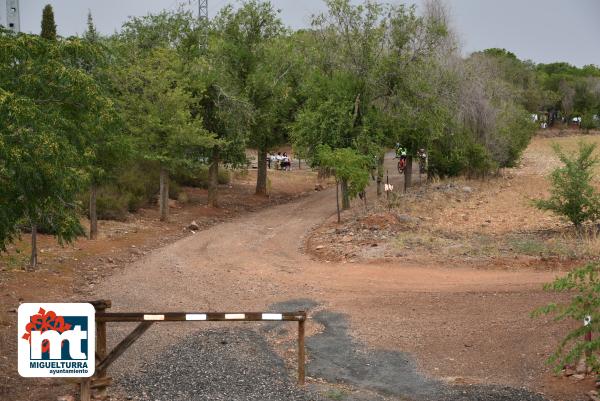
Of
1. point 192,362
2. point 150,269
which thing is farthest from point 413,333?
point 150,269

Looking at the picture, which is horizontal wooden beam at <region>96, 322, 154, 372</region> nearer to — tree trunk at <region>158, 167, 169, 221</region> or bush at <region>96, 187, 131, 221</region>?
bush at <region>96, 187, 131, 221</region>

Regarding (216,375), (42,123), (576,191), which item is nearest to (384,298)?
(216,375)

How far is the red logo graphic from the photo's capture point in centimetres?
695

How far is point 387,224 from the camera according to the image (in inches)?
921

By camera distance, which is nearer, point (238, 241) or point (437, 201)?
point (238, 241)

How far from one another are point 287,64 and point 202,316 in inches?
1031

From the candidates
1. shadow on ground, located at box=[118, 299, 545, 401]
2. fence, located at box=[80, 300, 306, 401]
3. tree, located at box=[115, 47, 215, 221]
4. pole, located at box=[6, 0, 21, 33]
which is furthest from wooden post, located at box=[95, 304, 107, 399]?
tree, located at box=[115, 47, 215, 221]

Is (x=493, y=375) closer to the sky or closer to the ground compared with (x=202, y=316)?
closer to the ground

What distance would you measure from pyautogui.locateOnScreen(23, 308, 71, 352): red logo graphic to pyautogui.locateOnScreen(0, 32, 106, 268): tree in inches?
95.6

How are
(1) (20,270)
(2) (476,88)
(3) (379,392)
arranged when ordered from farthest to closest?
(2) (476,88) < (1) (20,270) < (3) (379,392)

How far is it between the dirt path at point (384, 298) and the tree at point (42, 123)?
278 cm

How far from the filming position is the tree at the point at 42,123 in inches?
353

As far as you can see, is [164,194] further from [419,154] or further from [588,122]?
[588,122]

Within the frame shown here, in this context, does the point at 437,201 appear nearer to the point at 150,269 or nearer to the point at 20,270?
the point at 150,269
